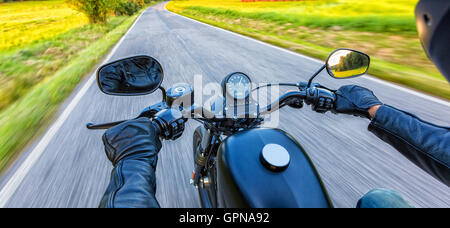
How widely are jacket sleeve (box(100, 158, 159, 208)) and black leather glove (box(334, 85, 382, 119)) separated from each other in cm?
116

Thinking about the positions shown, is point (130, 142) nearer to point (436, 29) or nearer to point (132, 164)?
point (132, 164)

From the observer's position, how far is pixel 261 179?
78 cm

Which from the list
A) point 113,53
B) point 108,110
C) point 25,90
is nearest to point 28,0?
point 113,53

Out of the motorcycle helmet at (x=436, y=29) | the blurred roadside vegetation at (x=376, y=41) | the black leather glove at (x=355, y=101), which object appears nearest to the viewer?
the motorcycle helmet at (x=436, y=29)

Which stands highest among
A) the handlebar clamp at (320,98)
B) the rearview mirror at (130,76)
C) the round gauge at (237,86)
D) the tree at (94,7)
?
the tree at (94,7)

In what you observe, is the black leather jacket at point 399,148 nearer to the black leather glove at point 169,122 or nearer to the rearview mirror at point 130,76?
the black leather glove at point 169,122

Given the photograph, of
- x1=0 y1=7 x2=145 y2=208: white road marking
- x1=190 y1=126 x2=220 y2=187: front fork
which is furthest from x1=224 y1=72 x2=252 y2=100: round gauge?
x1=0 y1=7 x2=145 y2=208: white road marking

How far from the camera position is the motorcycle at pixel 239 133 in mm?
774

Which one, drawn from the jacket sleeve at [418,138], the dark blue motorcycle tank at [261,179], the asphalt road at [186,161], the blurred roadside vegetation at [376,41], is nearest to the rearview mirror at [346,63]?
the jacket sleeve at [418,138]

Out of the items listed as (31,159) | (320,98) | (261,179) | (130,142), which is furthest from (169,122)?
(31,159)

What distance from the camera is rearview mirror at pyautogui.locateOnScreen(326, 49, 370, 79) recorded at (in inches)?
51.1

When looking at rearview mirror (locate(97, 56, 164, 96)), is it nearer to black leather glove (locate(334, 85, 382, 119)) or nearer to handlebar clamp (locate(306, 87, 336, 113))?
handlebar clamp (locate(306, 87, 336, 113))

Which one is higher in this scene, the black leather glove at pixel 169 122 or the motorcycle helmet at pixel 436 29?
the motorcycle helmet at pixel 436 29
